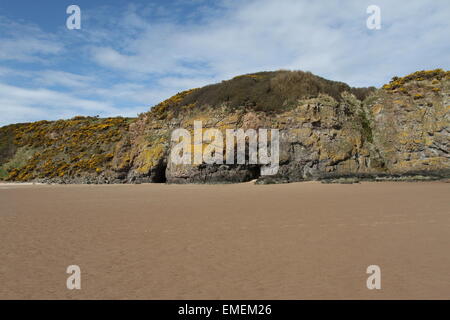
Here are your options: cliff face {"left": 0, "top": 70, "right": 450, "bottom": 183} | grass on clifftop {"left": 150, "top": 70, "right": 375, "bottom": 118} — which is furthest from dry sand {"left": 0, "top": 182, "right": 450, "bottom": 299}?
grass on clifftop {"left": 150, "top": 70, "right": 375, "bottom": 118}

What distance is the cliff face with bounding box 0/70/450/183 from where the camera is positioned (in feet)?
70.9

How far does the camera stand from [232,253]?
188 inches

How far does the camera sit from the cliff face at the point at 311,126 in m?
21.6

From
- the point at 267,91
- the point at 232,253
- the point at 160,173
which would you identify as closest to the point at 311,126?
the point at 267,91

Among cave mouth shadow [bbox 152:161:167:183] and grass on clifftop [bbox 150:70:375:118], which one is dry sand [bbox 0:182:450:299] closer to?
grass on clifftop [bbox 150:70:375:118]

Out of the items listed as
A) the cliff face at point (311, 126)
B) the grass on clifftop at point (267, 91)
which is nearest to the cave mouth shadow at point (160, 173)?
the cliff face at point (311, 126)

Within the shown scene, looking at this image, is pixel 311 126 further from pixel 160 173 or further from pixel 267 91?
pixel 160 173

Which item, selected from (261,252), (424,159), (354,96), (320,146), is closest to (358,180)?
(320,146)

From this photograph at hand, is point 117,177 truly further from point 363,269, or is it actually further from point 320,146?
point 363,269

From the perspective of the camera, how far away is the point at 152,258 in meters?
4.60

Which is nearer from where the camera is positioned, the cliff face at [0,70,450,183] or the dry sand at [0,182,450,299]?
the dry sand at [0,182,450,299]

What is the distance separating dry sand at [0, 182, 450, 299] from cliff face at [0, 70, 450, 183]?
461 inches

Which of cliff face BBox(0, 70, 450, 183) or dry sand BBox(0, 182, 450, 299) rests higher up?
cliff face BBox(0, 70, 450, 183)
